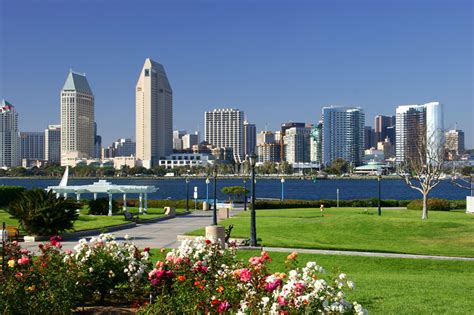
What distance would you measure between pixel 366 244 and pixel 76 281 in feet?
61.5

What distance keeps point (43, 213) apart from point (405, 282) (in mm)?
19064

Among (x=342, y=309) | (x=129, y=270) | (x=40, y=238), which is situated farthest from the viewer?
(x=40, y=238)

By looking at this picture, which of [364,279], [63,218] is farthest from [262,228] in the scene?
[364,279]

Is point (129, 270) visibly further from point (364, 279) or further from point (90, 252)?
point (364, 279)

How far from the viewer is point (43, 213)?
29.7 meters

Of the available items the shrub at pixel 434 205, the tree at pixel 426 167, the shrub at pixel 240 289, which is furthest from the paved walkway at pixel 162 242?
the shrub at pixel 434 205

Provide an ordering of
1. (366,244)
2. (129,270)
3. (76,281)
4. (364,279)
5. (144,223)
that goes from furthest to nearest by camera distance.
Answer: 1. (144,223)
2. (366,244)
3. (364,279)
4. (129,270)
5. (76,281)

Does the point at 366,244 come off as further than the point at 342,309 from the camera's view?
Yes

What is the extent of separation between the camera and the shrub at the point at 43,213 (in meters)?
29.6

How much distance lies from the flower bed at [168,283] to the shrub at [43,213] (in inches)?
685

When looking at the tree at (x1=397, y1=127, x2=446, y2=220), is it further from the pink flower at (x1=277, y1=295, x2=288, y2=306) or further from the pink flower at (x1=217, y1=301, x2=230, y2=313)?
the pink flower at (x1=277, y1=295, x2=288, y2=306)

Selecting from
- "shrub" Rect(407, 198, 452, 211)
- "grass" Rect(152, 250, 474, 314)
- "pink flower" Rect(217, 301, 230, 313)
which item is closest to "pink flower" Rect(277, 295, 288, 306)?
"pink flower" Rect(217, 301, 230, 313)

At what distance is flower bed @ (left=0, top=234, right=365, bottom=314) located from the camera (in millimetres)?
8095

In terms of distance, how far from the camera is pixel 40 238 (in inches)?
1158
